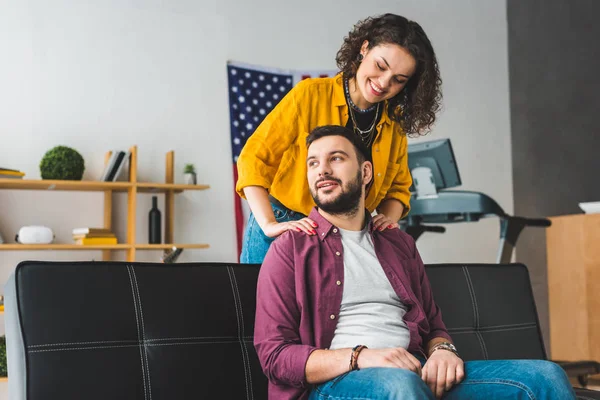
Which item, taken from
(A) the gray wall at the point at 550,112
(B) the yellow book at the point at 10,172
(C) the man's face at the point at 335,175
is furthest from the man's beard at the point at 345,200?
(A) the gray wall at the point at 550,112

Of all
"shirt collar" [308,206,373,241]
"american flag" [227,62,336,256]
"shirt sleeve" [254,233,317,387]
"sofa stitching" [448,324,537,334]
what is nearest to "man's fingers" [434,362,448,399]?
"shirt sleeve" [254,233,317,387]

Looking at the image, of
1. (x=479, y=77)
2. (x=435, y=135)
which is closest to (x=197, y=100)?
(x=435, y=135)

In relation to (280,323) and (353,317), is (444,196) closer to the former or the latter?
(353,317)

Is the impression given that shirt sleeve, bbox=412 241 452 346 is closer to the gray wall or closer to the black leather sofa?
the black leather sofa

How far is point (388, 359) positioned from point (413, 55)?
88 cm

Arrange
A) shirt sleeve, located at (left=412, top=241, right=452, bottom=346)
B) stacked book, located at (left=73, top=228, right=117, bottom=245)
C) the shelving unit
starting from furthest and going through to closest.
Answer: stacked book, located at (left=73, top=228, right=117, bottom=245)
the shelving unit
shirt sleeve, located at (left=412, top=241, right=452, bottom=346)

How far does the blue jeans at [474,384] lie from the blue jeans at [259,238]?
587mm

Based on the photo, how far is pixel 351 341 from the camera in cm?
164

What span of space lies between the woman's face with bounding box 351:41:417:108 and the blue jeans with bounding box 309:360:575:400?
2.57 ft

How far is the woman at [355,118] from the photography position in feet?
6.43

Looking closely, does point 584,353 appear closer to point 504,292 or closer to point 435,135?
point 435,135

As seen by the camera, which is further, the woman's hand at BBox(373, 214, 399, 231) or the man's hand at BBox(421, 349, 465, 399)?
the woman's hand at BBox(373, 214, 399, 231)

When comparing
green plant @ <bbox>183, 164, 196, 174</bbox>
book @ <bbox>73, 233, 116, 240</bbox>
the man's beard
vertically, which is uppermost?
green plant @ <bbox>183, 164, 196, 174</bbox>

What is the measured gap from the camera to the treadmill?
4.12m
